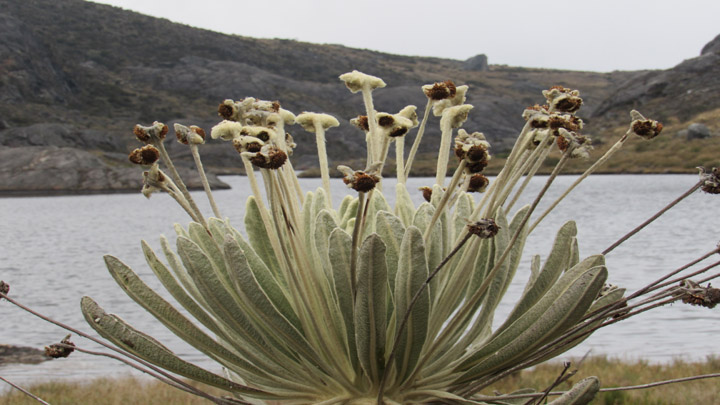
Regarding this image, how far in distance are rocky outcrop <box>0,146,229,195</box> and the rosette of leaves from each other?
1974 inches

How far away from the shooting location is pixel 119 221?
3033cm

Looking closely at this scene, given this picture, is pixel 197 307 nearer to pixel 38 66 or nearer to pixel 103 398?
pixel 103 398

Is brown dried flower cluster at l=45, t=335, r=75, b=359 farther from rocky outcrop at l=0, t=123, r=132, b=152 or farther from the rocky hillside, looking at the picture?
rocky outcrop at l=0, t=123, r=132, b=152

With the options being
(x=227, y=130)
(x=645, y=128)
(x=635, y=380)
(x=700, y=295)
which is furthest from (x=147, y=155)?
(x=635, y=380)

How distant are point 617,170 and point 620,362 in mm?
56516

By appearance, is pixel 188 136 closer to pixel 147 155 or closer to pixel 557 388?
pixel 147 155

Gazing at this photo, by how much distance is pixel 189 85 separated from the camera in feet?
354

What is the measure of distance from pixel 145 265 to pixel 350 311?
55.7ft

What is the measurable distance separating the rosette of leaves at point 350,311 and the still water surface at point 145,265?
4.32m

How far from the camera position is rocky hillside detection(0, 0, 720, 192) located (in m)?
72.1

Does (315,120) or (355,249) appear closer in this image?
(355,249)

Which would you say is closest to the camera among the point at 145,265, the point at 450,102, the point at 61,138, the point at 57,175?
the point at 450,102

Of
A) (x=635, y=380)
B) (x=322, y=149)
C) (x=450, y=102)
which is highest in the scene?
(x=450, y=102)

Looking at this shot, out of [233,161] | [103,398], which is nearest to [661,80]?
[233,161]
